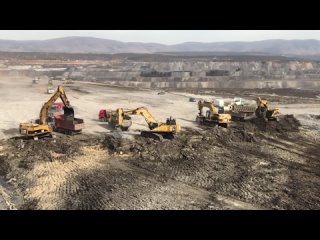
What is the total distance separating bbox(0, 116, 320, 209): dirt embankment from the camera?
1745 centimetres

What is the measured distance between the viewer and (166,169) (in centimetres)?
2217

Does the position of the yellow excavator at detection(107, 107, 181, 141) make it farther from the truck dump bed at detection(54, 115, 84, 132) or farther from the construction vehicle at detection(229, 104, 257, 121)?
the construction vehicle at detection(229, 104, 257, 121)

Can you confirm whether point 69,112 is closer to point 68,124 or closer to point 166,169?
point 68,124

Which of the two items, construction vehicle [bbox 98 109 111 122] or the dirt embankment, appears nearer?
the dirt embankment

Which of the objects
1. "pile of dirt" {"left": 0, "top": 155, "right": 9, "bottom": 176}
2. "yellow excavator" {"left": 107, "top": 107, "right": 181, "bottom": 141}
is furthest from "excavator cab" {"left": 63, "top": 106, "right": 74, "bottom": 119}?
"pile of dirt" {"left": 0, "top": 155, "right": 9, "bottom": 176}

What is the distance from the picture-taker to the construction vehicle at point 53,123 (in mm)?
26766

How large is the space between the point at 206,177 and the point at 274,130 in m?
15.5

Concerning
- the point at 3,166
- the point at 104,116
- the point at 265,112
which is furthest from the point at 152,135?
the point at 265,112

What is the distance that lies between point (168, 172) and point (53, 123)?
47.9 feet

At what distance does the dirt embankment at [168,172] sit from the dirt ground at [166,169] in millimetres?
48

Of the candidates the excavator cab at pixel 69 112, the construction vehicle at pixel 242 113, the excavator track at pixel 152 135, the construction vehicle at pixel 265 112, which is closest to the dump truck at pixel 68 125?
the excavator cab at pixel 69 112

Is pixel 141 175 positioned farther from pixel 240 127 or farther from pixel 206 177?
pixel 240 127

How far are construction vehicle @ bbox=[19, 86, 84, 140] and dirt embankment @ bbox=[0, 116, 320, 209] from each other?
2.84ft

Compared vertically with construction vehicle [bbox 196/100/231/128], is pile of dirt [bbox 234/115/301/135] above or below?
below
